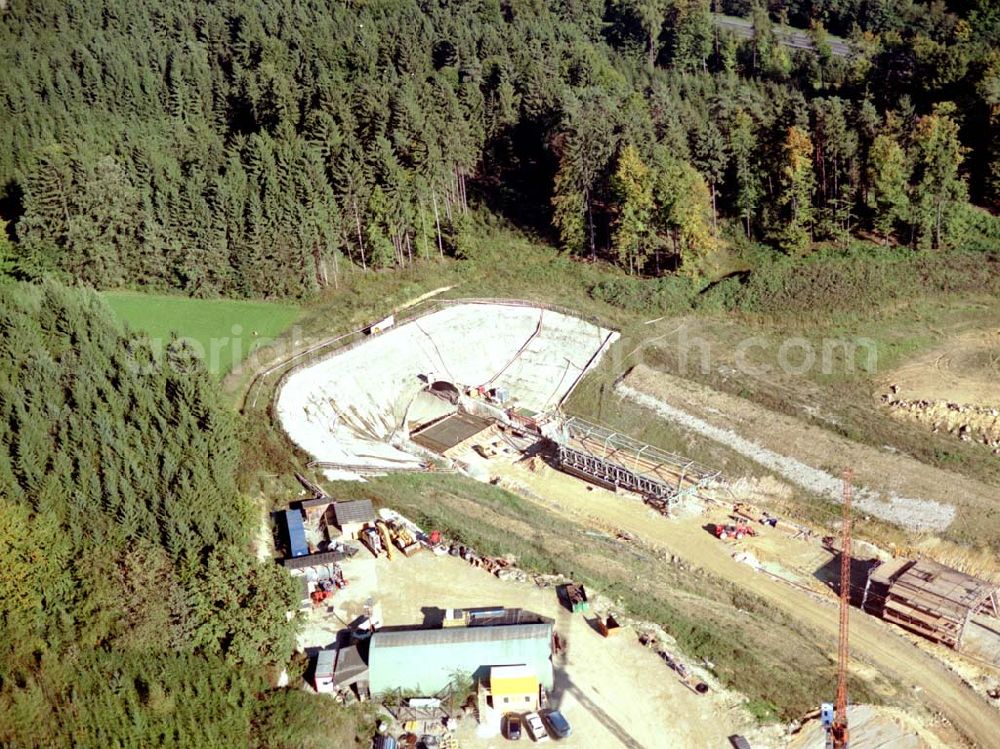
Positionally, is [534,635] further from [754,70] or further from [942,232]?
[754,70]

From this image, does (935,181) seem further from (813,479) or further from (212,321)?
(212,321)

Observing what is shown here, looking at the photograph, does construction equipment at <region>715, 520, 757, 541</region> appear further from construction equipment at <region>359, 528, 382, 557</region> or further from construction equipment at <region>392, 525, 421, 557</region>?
construction equipment at <region>359, 528, 382, 557</region>

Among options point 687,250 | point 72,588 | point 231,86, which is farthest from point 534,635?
point 231,86

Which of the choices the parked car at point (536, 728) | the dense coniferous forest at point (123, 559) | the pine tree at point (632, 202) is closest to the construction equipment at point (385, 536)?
the dense coniferous forest at point (123, 559)

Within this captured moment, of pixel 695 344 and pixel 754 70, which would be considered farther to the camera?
pixel 754 70

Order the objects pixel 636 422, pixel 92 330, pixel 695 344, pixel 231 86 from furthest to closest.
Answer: pixel 231 86 < pixel 695 344 < pixel 636 422 < pixel 92 330

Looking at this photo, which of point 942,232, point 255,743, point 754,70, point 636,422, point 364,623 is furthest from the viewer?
point 754,70

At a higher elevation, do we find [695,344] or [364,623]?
[695,344]

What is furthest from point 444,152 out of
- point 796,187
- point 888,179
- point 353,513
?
point 353,513
